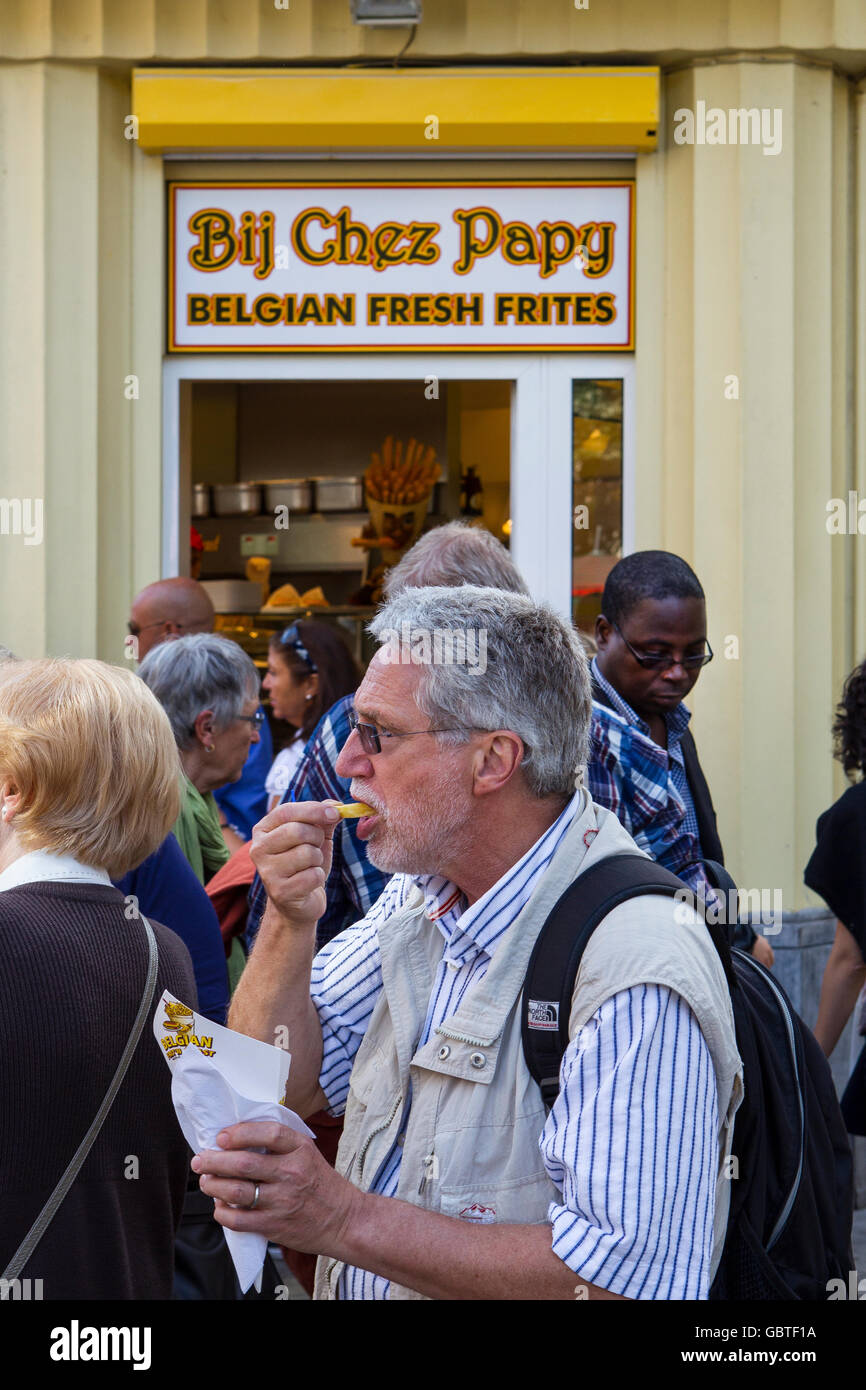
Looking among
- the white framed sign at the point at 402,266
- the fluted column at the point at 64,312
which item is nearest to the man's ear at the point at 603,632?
the white framed sign at the point at 402,266

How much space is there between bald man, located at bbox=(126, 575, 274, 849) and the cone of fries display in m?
3.25

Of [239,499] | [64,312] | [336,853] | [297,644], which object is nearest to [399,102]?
[64,312]

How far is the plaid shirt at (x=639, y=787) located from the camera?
3.61 meters

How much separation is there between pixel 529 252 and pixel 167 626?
7.16 ft

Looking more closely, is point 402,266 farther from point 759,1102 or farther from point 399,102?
point 759,1102

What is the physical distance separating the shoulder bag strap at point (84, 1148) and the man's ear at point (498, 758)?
2.19 feet

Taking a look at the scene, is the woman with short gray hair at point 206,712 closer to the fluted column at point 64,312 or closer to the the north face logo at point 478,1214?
the fluted column at point 64,312

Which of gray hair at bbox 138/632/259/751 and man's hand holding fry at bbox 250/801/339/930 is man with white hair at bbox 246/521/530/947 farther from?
man's hand holding fry at bbox 250/801/339/930

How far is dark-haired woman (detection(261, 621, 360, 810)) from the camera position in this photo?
18.5ft

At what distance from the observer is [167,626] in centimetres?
565

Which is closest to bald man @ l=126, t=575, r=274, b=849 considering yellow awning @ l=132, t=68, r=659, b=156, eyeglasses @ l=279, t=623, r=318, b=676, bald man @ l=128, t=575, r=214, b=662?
bald man @ l=128, t=575, r=214, b=662
